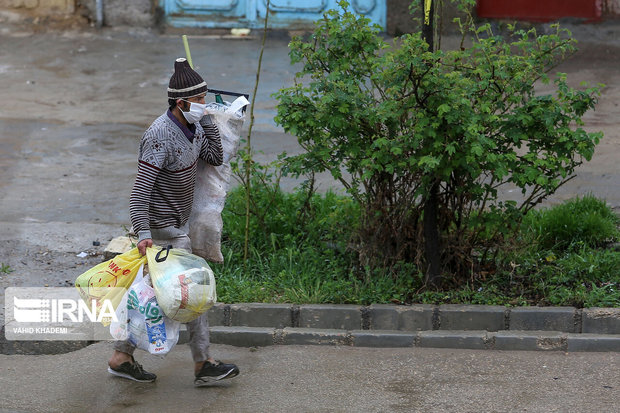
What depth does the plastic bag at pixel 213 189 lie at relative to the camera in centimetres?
519

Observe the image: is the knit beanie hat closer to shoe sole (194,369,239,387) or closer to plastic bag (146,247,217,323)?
plastic bag (146,247,217,323)

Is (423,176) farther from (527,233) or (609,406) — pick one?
(609,406)

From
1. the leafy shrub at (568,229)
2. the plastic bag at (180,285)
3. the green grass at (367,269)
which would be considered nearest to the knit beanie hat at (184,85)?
the plastic bag at (180,285)

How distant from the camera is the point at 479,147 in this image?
17.4 ft

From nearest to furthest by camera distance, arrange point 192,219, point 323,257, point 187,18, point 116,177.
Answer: point 192,219, point 323,257, point 116,177, point 187,18

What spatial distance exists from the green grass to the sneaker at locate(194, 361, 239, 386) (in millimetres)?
896

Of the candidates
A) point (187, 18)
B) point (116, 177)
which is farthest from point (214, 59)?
point (116, 177)

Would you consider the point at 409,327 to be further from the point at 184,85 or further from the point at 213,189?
the point at 184,85

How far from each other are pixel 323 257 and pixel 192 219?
1393mm

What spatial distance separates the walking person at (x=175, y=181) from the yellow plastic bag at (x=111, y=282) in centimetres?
13

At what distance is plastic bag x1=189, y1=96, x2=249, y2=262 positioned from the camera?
5.19 metres

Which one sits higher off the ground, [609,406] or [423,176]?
[423,176]

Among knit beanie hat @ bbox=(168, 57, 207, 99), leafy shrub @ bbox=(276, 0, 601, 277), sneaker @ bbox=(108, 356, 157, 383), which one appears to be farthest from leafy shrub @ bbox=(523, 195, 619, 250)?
sneaker @ bbox=(108, 356, 157, 383)

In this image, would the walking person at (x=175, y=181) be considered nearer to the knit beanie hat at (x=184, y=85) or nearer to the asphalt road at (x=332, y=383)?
the knit beanie hat at (x=184, y=85)
